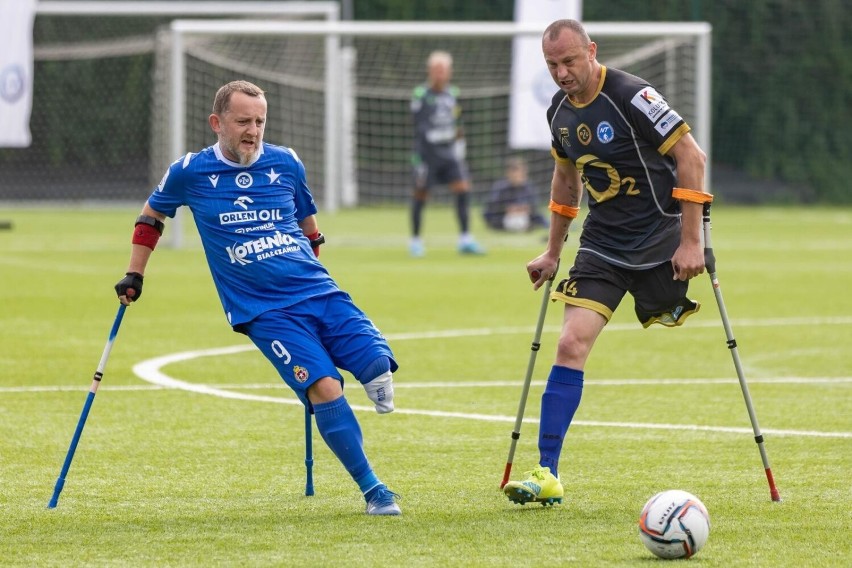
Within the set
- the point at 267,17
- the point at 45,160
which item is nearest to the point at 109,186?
the point at 45,160

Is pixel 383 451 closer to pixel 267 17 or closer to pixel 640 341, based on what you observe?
pixel 640 341

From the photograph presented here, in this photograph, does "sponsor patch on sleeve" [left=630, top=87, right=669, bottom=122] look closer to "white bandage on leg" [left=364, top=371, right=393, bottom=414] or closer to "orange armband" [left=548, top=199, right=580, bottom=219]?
"orange armband" [left=548, top=199, right=580, bottom=219]

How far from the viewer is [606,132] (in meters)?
6.75

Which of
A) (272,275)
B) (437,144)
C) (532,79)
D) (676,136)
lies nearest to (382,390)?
(272,275)

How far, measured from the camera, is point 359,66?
88.5 ft

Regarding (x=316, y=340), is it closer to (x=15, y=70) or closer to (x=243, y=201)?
(x=243, y=201)

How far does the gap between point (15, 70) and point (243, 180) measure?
16130 mm

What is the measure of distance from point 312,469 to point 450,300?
7.89 m

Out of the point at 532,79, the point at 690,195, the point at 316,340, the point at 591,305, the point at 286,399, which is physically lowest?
the point at 286,399

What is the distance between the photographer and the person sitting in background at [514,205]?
2359 cm

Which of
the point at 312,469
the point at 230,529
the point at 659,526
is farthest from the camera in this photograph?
the point at 312,469

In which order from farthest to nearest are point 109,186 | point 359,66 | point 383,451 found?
point 109,186 → point 359,66 → point 383,451

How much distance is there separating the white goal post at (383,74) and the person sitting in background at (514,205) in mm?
2180

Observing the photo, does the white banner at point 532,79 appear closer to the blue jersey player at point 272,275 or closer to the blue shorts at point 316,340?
the blue jersey player at point 272,275
